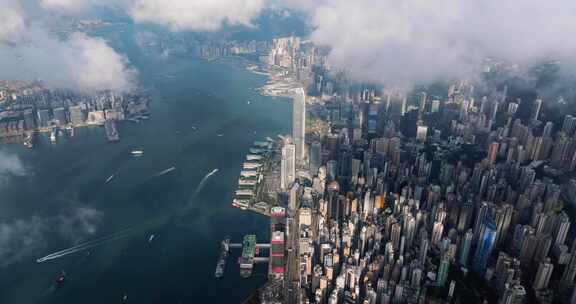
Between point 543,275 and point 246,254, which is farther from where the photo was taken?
point 246,254

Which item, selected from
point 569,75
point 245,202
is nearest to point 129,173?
point 245,202

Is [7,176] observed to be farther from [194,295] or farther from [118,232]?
[194,295]

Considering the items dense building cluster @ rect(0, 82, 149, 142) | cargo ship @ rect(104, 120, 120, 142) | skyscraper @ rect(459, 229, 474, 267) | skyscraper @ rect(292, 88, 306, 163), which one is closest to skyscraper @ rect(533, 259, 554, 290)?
skyscraper @ rect(459, 229, 474, 267)

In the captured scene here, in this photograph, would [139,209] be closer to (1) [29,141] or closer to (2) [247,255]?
(2) [247,255]

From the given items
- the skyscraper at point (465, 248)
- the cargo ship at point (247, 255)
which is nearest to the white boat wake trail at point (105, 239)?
the cargo ship at point (247, 255)

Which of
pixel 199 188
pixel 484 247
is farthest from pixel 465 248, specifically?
pixel 199 188
